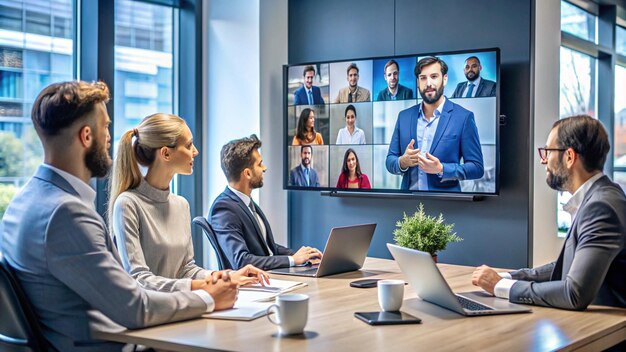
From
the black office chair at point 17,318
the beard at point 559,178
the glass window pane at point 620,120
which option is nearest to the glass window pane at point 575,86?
the glass window pane at point 620,120

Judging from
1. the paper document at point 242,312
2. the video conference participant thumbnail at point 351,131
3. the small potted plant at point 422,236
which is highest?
the video conference participant thumbnail at point 351,131

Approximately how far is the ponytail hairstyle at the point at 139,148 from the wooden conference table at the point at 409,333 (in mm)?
841

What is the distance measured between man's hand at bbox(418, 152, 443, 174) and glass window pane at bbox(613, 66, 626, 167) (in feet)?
10.5

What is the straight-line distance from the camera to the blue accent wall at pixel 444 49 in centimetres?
475

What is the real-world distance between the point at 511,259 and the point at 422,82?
1.28m

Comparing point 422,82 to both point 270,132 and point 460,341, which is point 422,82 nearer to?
point 270,132

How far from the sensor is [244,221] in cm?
354

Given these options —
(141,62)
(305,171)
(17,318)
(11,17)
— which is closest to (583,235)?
(17,318)

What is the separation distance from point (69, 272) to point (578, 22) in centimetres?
540

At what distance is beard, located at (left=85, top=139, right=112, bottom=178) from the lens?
7.41ft

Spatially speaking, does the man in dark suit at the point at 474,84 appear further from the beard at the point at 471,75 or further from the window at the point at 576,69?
the window at the point at 576,69

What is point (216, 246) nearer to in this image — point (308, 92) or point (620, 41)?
point (308, 92)

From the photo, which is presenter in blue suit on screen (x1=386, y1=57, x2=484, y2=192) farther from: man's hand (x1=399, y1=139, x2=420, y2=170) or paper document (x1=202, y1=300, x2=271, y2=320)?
paper document (x1=202, y1=300, x2=271, y2=320)

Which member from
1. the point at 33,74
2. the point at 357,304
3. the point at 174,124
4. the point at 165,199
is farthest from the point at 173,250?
the point at 33,74
